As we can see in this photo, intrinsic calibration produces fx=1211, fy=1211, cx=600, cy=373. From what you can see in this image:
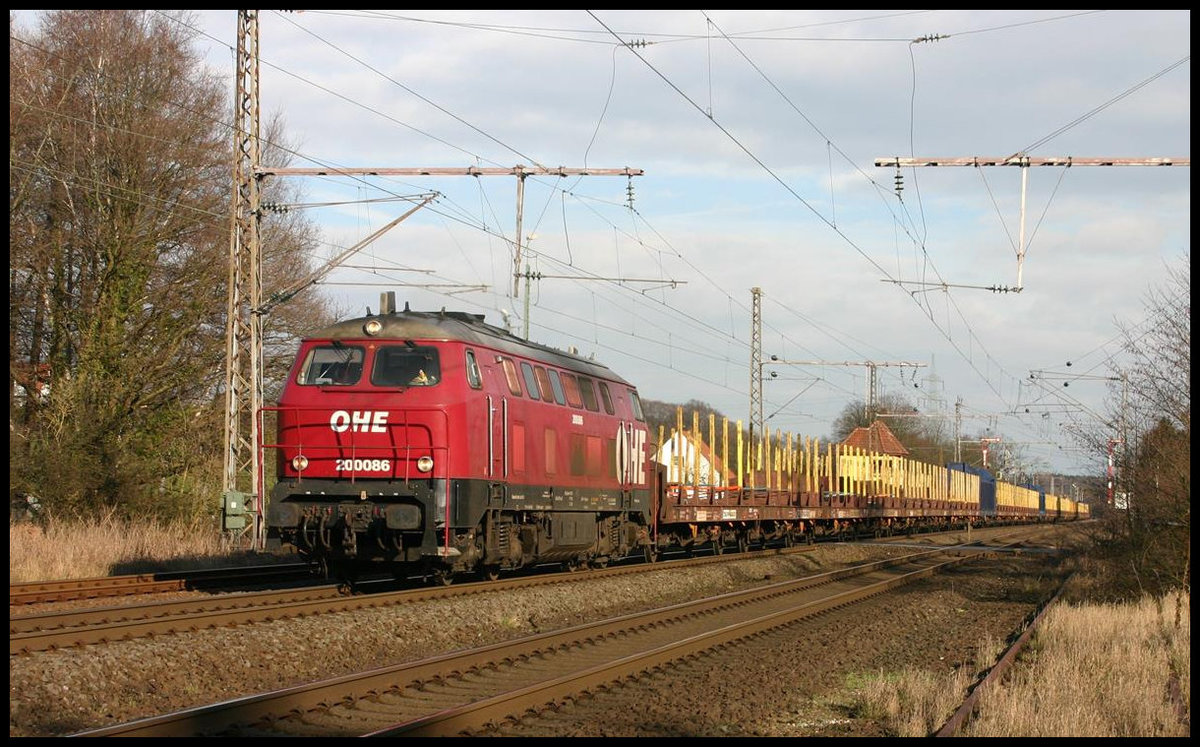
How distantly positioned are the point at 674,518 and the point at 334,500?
34.4 feet

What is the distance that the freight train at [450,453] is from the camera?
14914mm

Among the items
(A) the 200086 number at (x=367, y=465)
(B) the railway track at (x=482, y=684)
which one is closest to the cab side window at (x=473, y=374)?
(A) the 200086 number at (x=367, y=465)

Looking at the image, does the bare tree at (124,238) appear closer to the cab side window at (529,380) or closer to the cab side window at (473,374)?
the cab side window at (529,380)

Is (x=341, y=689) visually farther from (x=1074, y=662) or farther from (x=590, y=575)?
(x=590, y=575)

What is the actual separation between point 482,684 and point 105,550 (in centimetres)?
1188

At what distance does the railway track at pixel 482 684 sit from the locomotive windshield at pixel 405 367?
3801 millimetres

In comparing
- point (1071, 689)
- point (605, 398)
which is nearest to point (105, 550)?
point (605, 398)

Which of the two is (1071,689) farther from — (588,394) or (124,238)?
(124,238)

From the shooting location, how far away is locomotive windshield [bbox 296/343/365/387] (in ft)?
50.9

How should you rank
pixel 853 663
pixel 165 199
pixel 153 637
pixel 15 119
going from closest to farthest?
pixel 153 637 < pixel 853 663 < pixel 15 119 < pixel 165 199

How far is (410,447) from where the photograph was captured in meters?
14.9

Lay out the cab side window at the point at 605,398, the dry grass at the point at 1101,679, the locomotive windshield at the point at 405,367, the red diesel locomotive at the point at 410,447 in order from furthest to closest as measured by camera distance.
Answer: the cab side window at the point at 605,398, the locomotive windshield at the point at 405,367, the red diesel locomotive at the point at 410,447, the dry grass at the point at 1101,679

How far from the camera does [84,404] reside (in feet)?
81.2

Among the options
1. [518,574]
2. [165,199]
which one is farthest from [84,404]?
[518,574]
